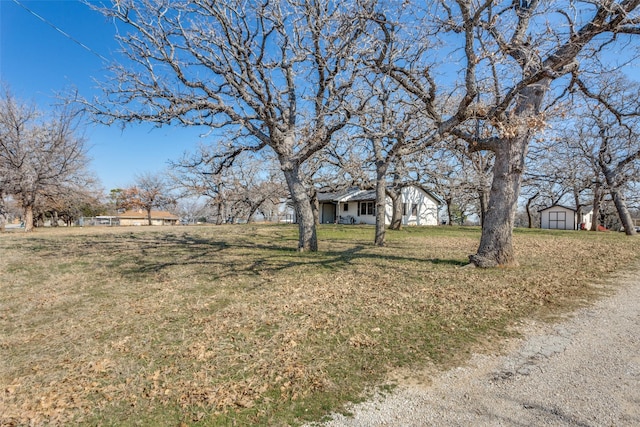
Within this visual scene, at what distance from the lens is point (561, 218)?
3153cm

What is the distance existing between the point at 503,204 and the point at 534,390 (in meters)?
5.00

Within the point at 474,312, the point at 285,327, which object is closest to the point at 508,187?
the point at 474,312

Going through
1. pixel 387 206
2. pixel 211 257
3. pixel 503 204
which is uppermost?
pixel 387 206

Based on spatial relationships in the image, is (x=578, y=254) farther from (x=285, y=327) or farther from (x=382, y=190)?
(x=285, y=327)

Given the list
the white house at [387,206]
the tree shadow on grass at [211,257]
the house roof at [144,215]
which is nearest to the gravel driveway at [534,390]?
the tree shadow on grass at [211,257]

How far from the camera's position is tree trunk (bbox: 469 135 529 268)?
662 cm

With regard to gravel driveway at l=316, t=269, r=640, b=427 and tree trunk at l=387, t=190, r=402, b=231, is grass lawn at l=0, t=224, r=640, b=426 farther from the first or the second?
tree trunk at l=387, t=190, r=402, b=231

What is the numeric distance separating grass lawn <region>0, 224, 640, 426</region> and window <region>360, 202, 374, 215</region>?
21.4 m

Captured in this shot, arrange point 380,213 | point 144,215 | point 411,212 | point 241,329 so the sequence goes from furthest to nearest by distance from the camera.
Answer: point 144,215
point 411,212
point 380,213
point 241,329

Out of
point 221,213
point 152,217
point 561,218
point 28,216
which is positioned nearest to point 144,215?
point 152,217

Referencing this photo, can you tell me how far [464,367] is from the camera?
289 cm

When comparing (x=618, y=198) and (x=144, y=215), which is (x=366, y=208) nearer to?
(x=618, y=198)

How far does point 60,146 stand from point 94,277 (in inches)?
533

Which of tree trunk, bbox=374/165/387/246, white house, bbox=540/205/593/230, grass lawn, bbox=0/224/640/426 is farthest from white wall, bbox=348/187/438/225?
grass lawn, bbox=0/224/640/426
